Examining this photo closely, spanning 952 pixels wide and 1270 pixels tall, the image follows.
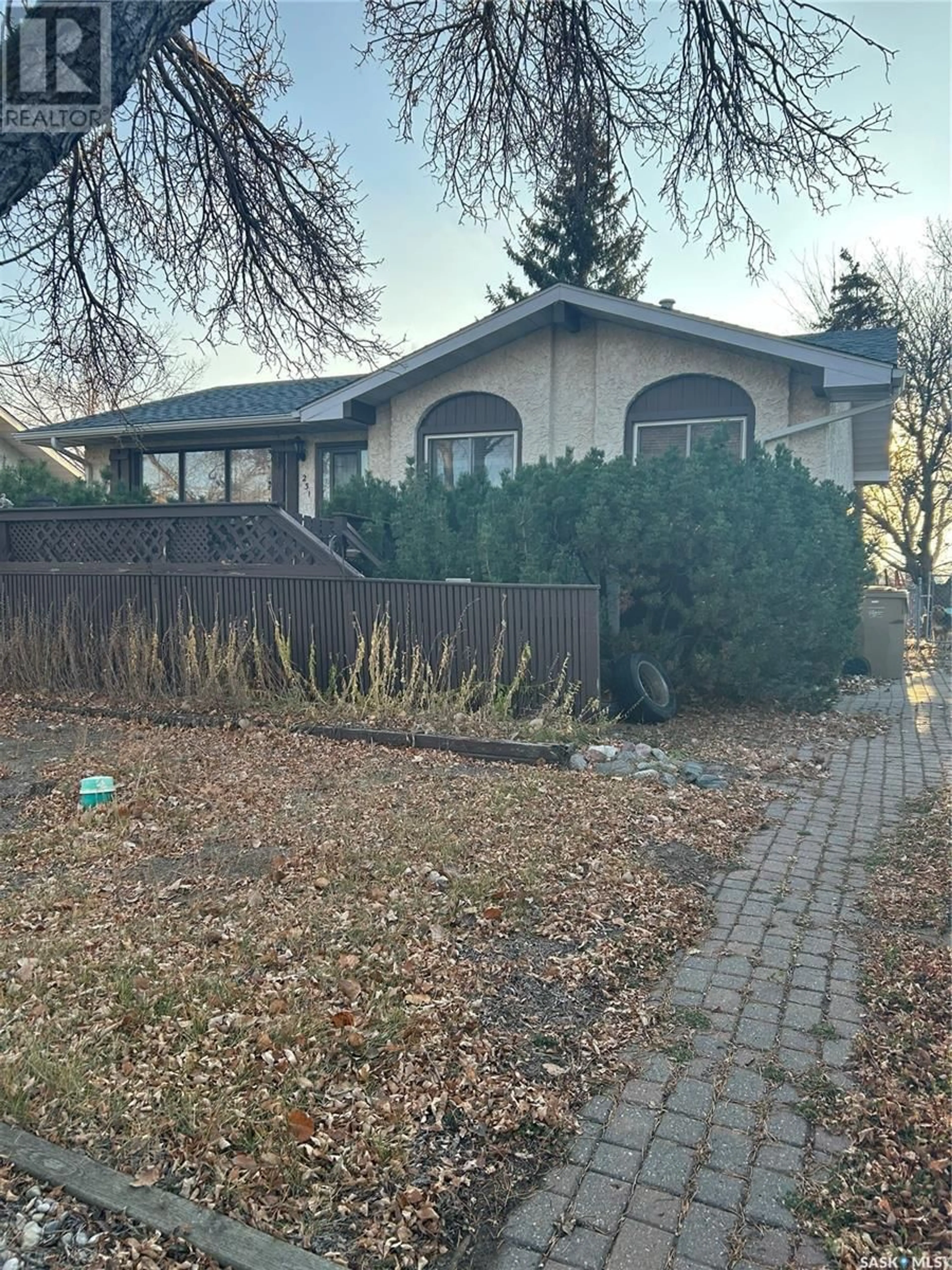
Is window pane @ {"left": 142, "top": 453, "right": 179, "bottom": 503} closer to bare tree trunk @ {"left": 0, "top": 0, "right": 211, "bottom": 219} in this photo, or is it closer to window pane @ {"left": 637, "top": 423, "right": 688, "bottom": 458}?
window pane @ {"left": 637, "top": 423, "right": 688, "bottom": 458}

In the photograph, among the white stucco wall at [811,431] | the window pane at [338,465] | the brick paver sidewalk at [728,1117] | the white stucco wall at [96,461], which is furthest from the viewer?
the white stucco wall at [96,461]

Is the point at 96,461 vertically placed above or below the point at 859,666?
above

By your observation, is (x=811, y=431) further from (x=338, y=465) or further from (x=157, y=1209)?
(x=157, y=1209)

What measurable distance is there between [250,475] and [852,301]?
64.7 ft

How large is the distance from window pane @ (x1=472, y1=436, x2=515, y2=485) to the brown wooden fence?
498 cm

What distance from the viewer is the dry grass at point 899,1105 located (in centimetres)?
187

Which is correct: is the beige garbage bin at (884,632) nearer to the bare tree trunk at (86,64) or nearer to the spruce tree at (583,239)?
the spruce tree at (583,239)

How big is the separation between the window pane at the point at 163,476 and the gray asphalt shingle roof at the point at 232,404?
2.55 ft

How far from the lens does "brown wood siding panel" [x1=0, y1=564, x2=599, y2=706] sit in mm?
7137

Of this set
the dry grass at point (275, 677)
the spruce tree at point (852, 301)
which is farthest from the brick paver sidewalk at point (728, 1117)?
the spruce tree at point (852, 301)

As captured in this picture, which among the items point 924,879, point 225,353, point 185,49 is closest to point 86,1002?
point 924,879

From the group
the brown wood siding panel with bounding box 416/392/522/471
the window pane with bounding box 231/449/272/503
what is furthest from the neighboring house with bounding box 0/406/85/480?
the brown wood siding panel with bounding box 416/392/522/471

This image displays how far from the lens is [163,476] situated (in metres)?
15.5

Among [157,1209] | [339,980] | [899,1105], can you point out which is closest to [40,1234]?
[157,1209]
